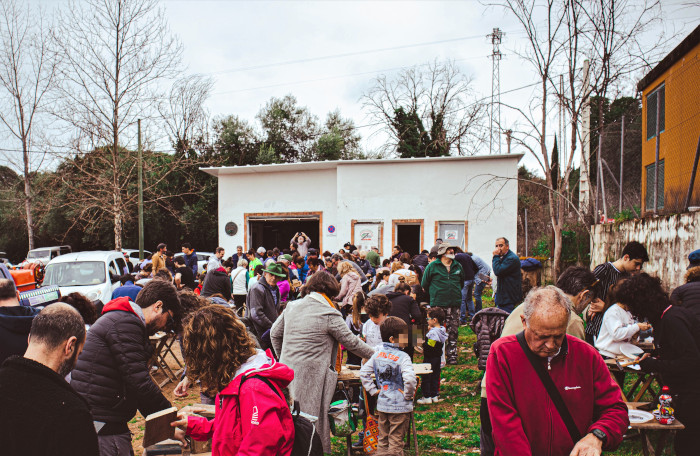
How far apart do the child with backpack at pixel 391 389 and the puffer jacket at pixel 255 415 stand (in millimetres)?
2575

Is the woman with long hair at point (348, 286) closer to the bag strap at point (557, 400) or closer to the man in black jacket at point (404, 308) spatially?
the man in black jacket at point (404, 308)

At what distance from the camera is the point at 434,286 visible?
363 inches

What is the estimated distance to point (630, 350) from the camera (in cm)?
549

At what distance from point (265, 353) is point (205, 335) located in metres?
0.36

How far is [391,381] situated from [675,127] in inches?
385

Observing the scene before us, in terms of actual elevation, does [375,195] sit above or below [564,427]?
above

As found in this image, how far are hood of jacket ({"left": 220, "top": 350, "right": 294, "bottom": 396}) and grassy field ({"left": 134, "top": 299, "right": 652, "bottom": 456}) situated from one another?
3.57 m

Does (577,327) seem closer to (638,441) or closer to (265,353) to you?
(265,353)

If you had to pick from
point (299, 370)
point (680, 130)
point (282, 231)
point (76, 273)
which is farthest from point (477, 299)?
point (282, 231)

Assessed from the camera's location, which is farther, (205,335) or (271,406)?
(205,335)

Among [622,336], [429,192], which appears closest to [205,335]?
[622,336]

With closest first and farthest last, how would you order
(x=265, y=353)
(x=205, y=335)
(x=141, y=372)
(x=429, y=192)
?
Result: 1. (x=205, y=335)
2. (x=265, y=353)
3. (x=141, y=372)
4. (x=429, y=192)

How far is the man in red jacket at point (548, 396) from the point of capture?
2441 millimetres

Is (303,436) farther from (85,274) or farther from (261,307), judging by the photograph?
(85,274)
